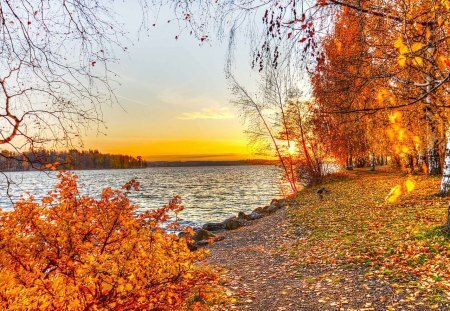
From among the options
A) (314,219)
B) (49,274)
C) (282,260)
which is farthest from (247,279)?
(314,219)

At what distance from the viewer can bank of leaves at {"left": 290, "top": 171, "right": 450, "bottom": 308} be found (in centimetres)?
691

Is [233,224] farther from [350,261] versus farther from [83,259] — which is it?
[83,259]

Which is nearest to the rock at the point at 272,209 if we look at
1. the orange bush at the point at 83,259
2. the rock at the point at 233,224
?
the rock at the point at 233,224

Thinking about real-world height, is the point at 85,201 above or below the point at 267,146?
below

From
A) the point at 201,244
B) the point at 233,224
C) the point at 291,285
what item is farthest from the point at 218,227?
the point at 291,285

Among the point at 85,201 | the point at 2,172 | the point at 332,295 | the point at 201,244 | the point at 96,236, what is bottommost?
the point at 201,244

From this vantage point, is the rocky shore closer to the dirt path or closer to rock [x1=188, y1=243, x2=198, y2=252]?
rock [x1=188, y1=243, x2=198, y2=252]

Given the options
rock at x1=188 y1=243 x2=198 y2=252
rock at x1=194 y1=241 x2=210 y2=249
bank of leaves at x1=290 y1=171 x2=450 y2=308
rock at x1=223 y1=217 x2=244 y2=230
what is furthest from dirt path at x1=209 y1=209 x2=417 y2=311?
rock at x1=223 y1=217 x2=244 y2=230

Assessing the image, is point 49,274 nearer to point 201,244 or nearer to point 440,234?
point 440,234

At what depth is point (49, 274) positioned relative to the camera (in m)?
5.77

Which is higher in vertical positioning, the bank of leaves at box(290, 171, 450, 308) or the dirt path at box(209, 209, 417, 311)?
the bank of leaves at box(290, 171, 450, 308)

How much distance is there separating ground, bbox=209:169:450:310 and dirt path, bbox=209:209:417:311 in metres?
0.02

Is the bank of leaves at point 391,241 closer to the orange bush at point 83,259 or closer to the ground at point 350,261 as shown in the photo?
the ground at point 350,261

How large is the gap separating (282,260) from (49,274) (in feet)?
21.8
